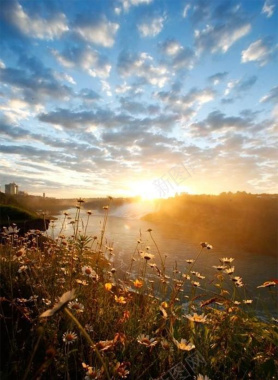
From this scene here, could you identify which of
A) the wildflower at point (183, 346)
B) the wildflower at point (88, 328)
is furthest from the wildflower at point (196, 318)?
the wildflower at point (88, 328)

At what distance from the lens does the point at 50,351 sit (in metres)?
0.77

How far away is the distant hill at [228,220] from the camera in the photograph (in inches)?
1212

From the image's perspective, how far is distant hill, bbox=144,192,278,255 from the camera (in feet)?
101

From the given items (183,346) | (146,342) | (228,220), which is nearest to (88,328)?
(146,342)

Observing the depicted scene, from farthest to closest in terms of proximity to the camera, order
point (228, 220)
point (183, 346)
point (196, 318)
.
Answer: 1. point (228, 220)
2. point (196, 318)
3. point (183, 346)

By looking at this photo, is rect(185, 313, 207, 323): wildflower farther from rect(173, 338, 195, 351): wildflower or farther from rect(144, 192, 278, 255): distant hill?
rect(144, 192, 278, 255): distant hill

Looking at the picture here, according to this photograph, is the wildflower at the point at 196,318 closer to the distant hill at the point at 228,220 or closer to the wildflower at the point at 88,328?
the wildflower at the point at 88,328

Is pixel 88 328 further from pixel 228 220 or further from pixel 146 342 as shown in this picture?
pixel 228 220

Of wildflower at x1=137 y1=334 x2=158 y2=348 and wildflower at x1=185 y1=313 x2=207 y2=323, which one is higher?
wildflower at x1=185 y1=313 x2=207 y2=323

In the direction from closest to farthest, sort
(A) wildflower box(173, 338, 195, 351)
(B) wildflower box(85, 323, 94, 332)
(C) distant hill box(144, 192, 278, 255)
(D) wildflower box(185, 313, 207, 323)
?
(A) wildflower box(173, 338, 195, 351) < (D) wildflower box(185, 313, 207, 323) < (B) wildflower box(85, 323, 94, 332) < (C) distant hill box(144, 192, 278, 255)

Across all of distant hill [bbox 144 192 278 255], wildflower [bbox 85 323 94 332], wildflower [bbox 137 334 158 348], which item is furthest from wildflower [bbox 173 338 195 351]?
distant hill [bbox 144 192 278 255]

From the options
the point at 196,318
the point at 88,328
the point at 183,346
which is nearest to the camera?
the point at 183,346

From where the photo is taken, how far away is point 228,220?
45156mm

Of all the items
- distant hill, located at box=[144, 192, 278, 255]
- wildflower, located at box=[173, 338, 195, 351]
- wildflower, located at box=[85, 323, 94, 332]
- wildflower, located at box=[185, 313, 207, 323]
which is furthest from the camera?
distant hill, located at box=[144, 192, 278, 255]
